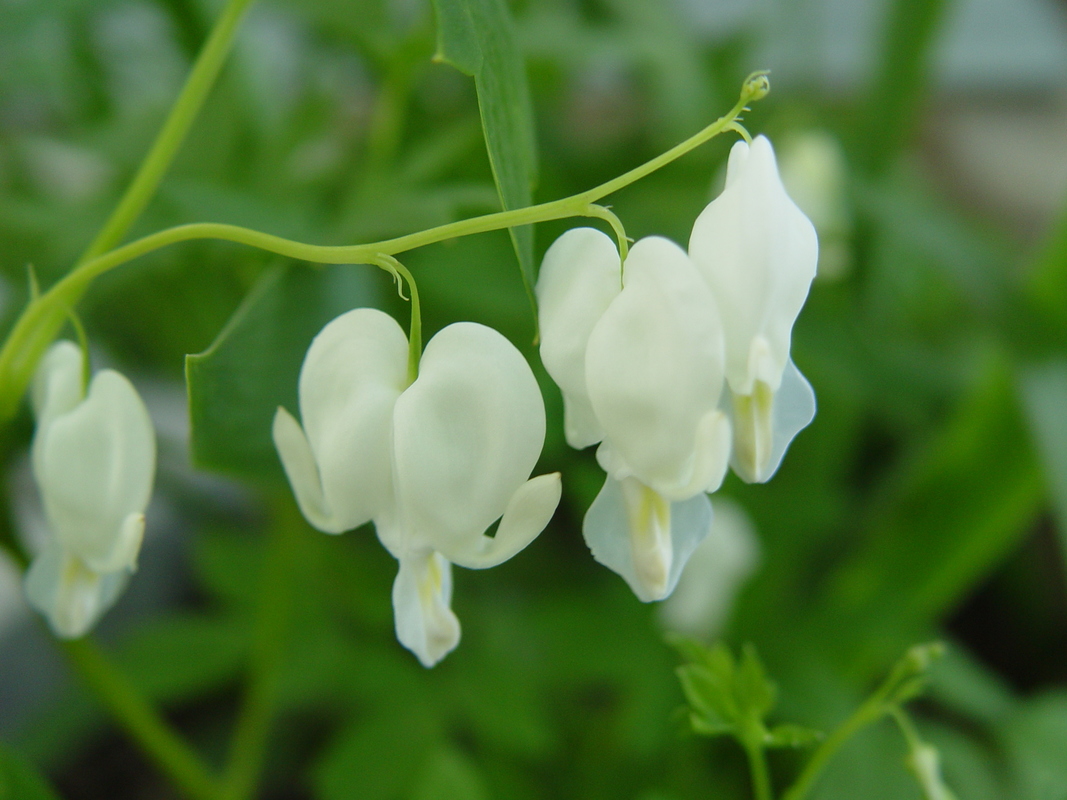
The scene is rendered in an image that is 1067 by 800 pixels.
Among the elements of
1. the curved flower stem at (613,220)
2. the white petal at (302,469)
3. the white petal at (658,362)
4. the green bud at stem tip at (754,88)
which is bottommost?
the white petal at (302,469)

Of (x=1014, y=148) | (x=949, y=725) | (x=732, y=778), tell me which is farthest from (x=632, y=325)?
(x=1014, y=148)

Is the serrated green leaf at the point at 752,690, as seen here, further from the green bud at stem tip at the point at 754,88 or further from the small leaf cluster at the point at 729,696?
the green bud at stem tip at the point at 754,88

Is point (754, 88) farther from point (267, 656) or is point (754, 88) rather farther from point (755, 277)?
point (267, 656)

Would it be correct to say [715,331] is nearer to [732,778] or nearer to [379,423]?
[379,423]

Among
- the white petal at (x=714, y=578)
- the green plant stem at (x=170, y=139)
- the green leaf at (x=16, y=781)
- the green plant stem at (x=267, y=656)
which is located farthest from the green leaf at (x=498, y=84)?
the white petal at (x=714, y=578)

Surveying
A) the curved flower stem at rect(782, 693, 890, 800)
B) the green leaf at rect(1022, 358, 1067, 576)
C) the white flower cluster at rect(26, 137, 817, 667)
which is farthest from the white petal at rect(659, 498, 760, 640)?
the white flower cluster at rect(26, 137, 817, 667)

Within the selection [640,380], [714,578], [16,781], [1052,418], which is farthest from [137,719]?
[1052,418]
